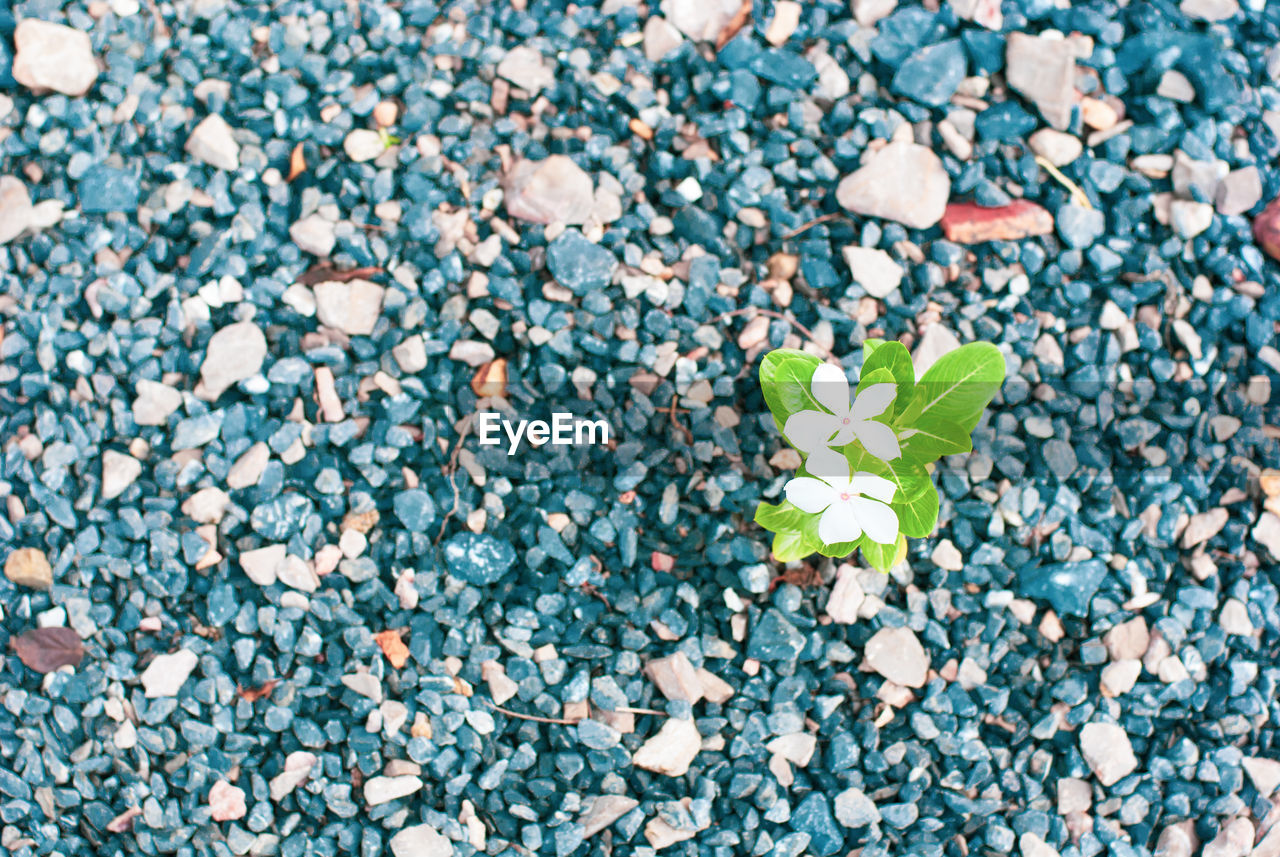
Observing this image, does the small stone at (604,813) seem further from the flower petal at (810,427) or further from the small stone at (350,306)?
the small stone at (350,306)

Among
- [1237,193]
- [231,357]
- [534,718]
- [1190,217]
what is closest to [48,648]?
[231,357]

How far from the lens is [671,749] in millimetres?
1859

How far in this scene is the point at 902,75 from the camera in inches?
82.9

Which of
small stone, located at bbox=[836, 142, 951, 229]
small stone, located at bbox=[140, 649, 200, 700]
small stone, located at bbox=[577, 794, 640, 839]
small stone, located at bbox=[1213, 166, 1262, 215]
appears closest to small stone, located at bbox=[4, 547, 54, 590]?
small stone, located at bbox=[140, 649, 200, 700]

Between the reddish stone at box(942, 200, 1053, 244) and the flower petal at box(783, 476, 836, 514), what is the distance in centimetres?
79

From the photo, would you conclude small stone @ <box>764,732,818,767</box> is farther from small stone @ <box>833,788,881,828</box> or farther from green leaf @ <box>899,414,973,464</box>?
green leaf @ <box>899,414,973,464</box>

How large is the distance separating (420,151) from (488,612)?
3.33ft

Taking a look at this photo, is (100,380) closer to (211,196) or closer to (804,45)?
(211,196)

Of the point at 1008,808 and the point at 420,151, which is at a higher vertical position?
the point at 420,151

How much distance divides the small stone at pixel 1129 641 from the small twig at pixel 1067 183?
36.0 inches

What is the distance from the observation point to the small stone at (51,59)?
2090 millimetres

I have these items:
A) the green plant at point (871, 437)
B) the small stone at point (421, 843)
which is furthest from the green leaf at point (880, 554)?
the small stone at point (421, 843)

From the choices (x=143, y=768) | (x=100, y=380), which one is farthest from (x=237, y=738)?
(x=100, y=380)

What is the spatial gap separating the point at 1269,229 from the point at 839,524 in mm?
1309
